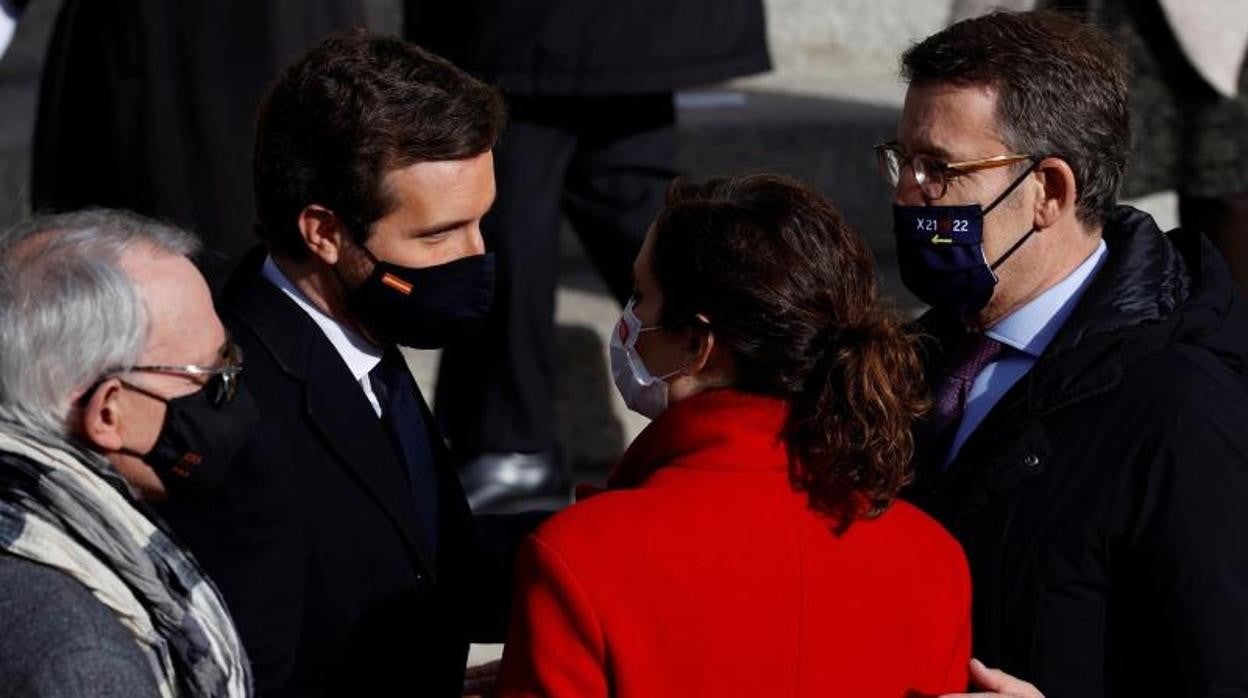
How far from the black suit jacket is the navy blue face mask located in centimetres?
71

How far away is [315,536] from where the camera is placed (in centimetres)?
259

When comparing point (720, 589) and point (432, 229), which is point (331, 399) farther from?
point (720, 589)

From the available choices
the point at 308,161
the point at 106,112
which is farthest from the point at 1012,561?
the point at 106,112

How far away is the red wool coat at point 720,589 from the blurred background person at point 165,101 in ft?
6.27

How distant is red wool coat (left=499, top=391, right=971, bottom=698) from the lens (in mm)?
2289

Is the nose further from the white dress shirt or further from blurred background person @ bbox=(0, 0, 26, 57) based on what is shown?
blurred background person @ bbox=(0, 0, 26, 57)

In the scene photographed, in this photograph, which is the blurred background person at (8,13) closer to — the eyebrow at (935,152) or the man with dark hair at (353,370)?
the man with dark hair at (353,370)

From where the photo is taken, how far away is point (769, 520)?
2354 millimetres

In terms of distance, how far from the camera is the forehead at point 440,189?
2713mm

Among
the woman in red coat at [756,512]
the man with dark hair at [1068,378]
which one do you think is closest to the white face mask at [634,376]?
the woman in red coat at [756,512]

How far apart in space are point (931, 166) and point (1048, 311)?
230 millimetres

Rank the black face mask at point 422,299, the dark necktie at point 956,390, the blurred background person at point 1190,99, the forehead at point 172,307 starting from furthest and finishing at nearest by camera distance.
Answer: the blurred background person at point 1190,99 < the dark necktie at point 956,390 < the black face mask at point 422,299 < the forehead at point 172,307

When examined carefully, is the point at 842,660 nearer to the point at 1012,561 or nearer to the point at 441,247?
the point at 1012,561

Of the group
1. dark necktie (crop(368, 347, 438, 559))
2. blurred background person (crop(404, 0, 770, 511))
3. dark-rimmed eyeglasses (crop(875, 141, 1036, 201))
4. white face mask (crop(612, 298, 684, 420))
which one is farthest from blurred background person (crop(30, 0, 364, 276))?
white face mask (crop(612, 298, 684, 420))
